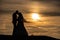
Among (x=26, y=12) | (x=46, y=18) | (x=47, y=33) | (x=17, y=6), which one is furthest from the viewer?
(x=17, y=6)

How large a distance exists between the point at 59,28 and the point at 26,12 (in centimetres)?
303

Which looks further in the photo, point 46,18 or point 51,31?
point 46,18

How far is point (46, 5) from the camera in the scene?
50.3ft

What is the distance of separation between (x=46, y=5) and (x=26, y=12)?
7.47 ft

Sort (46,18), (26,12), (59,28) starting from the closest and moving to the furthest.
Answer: (59,28) < (46,18) < (26,12)

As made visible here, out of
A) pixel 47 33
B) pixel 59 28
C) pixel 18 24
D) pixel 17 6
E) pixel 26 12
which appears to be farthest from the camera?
pixel 17 6

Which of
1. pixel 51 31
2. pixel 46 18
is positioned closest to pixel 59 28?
pixel 51 31

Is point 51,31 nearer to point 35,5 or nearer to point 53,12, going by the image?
point 53,12

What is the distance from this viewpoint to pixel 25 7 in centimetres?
1469

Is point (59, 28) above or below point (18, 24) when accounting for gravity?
below

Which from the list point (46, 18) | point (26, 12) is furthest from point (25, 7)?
point (46, 18)

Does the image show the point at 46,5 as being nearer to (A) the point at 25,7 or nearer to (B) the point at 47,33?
(A) the point at 25,7

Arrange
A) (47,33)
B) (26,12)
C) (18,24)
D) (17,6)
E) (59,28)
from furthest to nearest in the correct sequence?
(17,6), (26,12), (59,28), (47,33), (18,24)

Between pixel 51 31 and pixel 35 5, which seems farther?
pixel 35 5
